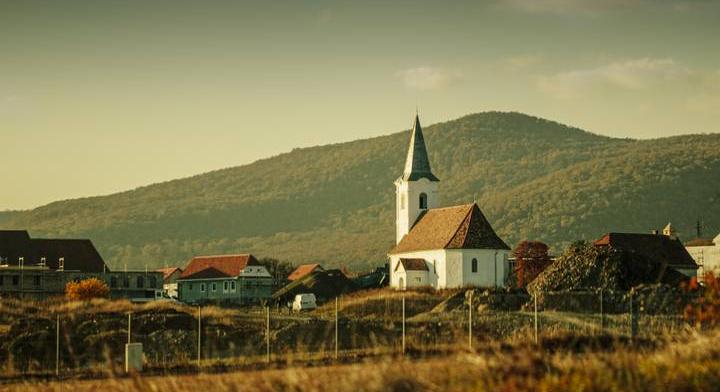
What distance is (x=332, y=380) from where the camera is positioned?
1869 cm

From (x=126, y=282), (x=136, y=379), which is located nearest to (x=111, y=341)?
(x=136, y=379)

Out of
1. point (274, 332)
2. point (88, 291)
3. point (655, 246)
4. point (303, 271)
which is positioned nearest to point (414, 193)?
point (655, 246)

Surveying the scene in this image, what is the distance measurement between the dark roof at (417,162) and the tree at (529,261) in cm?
924

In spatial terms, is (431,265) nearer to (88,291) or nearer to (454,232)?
(454,232)

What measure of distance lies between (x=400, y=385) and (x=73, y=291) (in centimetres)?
6047

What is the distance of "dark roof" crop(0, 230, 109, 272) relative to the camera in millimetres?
91062

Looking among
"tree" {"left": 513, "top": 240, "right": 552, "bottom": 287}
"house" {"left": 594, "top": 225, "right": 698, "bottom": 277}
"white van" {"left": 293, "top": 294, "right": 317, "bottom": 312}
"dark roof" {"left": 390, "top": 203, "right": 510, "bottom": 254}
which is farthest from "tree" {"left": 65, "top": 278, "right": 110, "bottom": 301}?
"house" {"left": 594, "top": 225, "right": 698, "bottom": 277}

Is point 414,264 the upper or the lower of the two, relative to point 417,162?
lower

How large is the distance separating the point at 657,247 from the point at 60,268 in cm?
4157

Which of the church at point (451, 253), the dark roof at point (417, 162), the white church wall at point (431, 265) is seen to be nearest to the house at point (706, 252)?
the dark roof at point (417, 162)

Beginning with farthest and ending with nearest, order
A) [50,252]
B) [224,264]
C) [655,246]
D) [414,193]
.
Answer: [224,264] < [414,193] < [50,252] < [655,246]

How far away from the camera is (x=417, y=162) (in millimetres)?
97438

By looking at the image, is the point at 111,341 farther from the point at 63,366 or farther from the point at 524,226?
the point at 524,226

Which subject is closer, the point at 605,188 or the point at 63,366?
the point at 63,366
